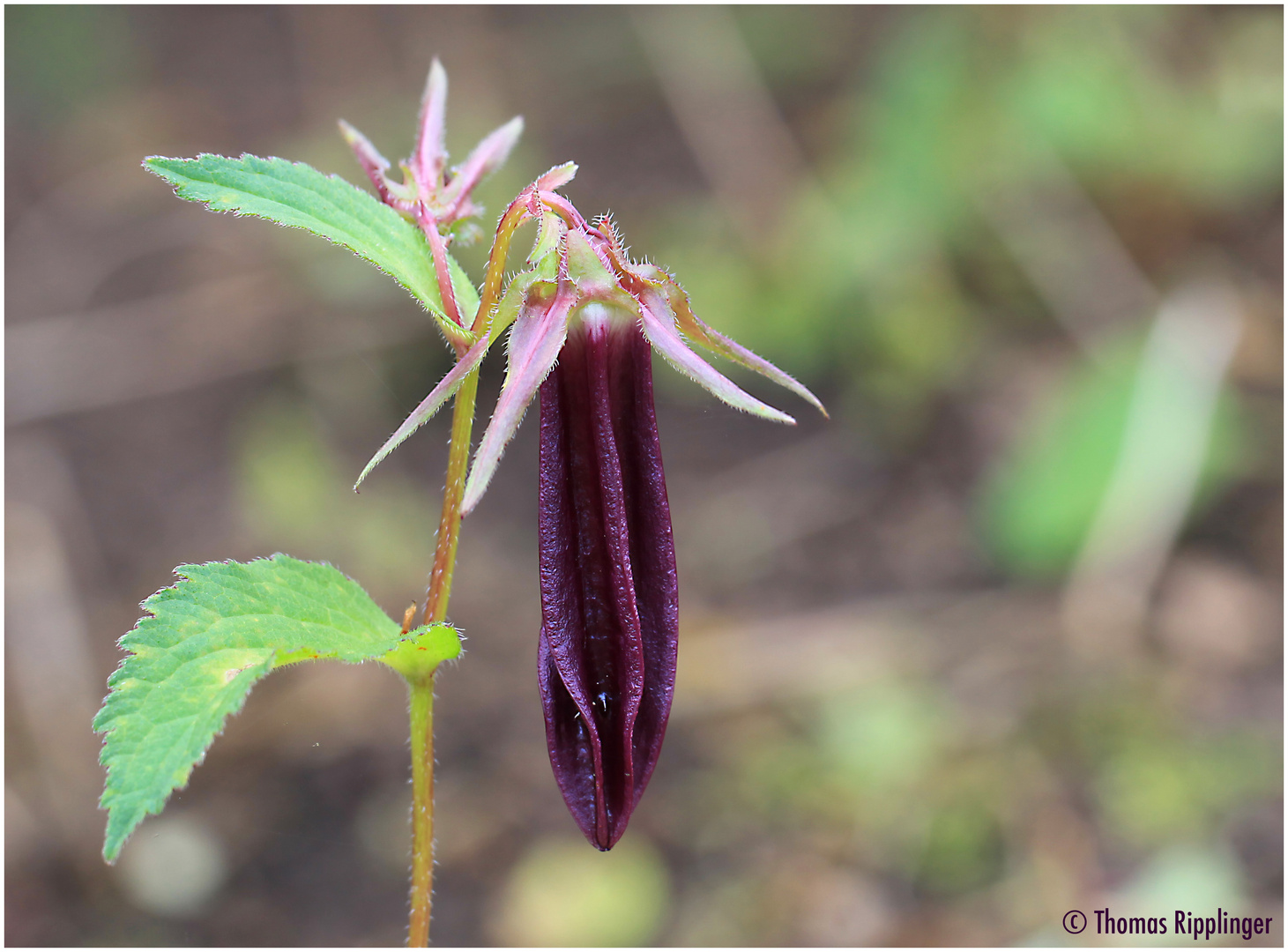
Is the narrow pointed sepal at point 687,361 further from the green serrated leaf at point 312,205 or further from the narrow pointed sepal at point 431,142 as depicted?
the narrow pointed sepal at point 431,142

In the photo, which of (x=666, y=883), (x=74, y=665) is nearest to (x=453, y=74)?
(x=74, y=665)

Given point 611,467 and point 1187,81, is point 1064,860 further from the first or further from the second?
point 1187,81

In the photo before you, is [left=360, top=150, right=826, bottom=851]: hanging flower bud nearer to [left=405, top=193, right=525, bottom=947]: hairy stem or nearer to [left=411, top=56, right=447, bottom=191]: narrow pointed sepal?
[left=405, top=193, right=525, bottom=947]: hairy stem

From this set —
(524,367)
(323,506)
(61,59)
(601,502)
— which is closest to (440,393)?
(524,367)

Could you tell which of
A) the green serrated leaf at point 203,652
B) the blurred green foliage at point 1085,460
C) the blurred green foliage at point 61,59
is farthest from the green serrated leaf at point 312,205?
the blurred green foliage at point 61,59

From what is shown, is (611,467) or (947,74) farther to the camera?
(947,74)

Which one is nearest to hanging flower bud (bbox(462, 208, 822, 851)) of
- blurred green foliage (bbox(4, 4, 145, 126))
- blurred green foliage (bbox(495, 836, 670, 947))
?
blurred green foliage (bbox(495, 836, 670, 947))

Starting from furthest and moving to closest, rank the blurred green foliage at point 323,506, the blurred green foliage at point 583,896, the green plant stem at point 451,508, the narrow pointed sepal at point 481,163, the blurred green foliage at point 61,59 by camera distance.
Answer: the blurred green foliage at point 61,59 < the blurred green foliage at point 323,506 < the blurred green foliage at point 583,896 < the narrow pointed sepal at point 481,163 < the green plant stem at point 451,508
